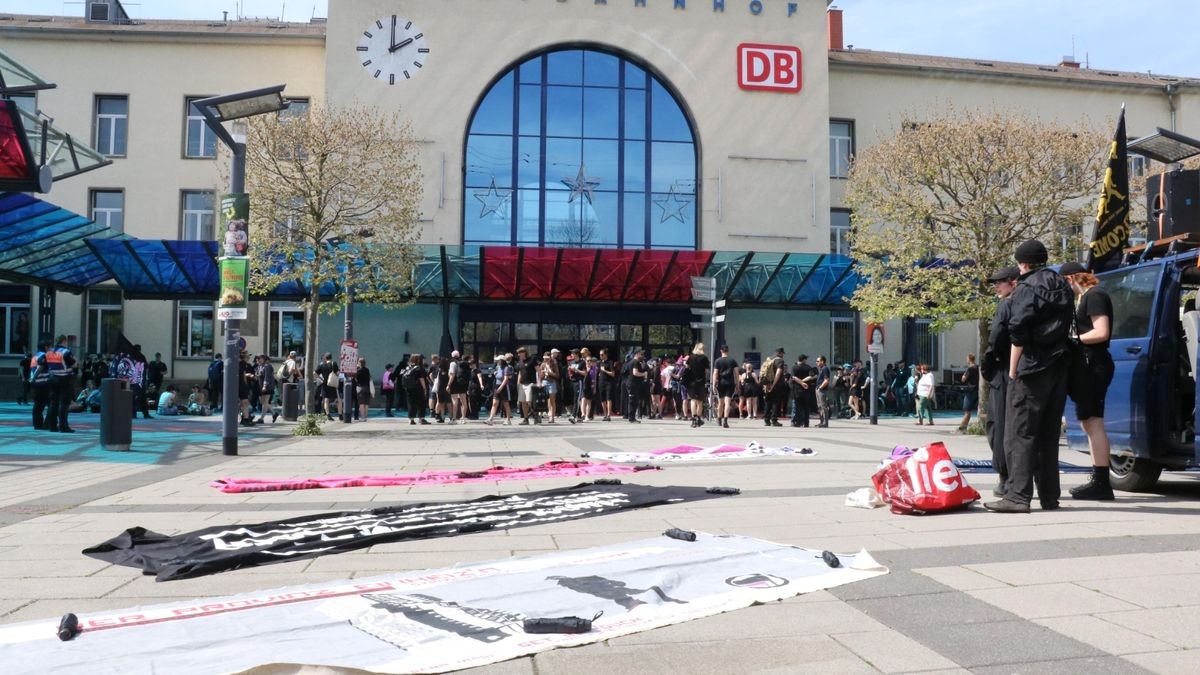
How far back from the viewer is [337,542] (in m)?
5.49

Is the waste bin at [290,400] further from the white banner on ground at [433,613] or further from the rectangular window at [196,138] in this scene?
the white banner on ground at [433,613]

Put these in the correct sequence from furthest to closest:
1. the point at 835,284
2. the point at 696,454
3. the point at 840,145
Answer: the point at 840,145 → the point at 835,284 → the point at 696,454

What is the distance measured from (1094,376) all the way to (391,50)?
27123 millimetres

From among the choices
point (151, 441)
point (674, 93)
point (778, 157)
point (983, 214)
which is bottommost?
point (151, 441)

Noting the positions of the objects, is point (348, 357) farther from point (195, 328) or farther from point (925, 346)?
point (925, 346)

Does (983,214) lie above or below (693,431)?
above

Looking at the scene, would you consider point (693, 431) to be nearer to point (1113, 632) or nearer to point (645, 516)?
point (645, 516)

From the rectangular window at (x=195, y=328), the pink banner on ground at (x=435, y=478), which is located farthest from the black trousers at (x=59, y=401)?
the rectangular window at (x=195, y=328)

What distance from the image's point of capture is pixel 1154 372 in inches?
293

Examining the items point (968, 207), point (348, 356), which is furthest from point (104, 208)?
point (968, 207)

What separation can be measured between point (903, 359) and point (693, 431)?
54.6 feet

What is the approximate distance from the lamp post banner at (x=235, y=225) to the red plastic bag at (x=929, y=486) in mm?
9709

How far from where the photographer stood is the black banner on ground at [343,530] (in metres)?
5.02

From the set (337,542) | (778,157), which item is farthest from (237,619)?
(778,157)
